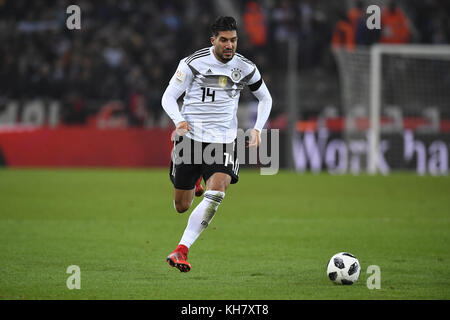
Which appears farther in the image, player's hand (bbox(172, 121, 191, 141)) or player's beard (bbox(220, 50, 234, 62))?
player's beard (bbox(220, 50, 234, 62))

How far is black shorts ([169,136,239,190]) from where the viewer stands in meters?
7.36

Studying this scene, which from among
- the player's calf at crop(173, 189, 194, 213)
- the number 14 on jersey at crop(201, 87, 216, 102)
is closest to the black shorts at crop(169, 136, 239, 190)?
the player's calf at crop(173, 189, 194, 213)

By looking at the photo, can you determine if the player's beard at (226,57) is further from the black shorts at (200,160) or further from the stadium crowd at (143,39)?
the stadium crowd at (143,39)

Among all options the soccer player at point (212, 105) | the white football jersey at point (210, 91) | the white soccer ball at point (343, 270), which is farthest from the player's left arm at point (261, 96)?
the white soccer ball at point (343, 270)

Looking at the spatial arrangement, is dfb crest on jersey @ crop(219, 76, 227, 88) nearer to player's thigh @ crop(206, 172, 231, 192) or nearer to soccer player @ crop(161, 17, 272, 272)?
soccer player @ crop(161, 17, 272, 272)

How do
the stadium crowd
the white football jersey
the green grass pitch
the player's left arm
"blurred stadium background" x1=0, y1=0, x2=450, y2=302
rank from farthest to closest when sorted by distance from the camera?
the stadium crowd < "blurred stadium background" x1=0, y1=0, x2=450, y2=302 < the player's left arm < the white football jersey < the green grass pitch

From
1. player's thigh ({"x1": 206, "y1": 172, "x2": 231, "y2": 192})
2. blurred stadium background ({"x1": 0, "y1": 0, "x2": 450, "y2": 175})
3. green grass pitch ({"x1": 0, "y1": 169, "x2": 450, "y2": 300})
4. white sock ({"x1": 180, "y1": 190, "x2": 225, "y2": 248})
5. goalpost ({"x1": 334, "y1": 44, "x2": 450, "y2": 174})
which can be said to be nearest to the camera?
green grass pitch ({"x1": 0, "y1": 169, "x2": 450, "y2": 300})

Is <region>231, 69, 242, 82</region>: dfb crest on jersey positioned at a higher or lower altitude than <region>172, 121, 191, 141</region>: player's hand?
higher

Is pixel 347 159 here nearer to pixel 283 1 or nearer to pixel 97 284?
pixel 283 1

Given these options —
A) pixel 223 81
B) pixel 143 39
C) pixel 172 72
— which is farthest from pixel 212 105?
pixel 143 39

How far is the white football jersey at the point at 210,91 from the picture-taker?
7477 millimetres

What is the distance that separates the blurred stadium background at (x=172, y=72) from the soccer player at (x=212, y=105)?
470 inches

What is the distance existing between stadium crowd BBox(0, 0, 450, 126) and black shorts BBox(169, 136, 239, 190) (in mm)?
12554

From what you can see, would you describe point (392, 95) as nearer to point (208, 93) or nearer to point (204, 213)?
point (208, 93)
